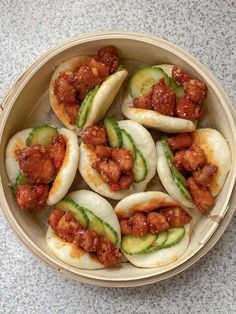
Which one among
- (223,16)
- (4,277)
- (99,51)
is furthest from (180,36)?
(4,277)

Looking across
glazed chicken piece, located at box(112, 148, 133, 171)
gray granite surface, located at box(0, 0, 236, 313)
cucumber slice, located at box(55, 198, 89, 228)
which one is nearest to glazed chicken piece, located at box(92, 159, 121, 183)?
glazed chicken piece, located at box(112, 148, 133, 171)

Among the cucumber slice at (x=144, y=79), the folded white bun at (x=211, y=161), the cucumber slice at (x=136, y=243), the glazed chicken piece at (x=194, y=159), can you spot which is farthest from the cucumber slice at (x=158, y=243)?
the cucumber slice at (x=144, y=79)

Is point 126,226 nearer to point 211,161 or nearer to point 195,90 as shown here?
point 211,161

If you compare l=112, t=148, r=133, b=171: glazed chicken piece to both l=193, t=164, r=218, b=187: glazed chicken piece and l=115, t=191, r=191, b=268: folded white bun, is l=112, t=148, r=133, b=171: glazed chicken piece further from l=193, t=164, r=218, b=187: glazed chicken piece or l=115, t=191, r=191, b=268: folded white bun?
l=193, t=164, r=218, b=187: glazed chicken piece

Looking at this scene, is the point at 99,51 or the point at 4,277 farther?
the point at 4,277

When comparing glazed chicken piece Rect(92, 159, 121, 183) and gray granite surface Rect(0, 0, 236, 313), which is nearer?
glazed chicken piece Rect(92, 159, 121, 183)

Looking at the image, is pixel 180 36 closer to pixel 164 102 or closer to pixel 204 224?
pixel 164 102
